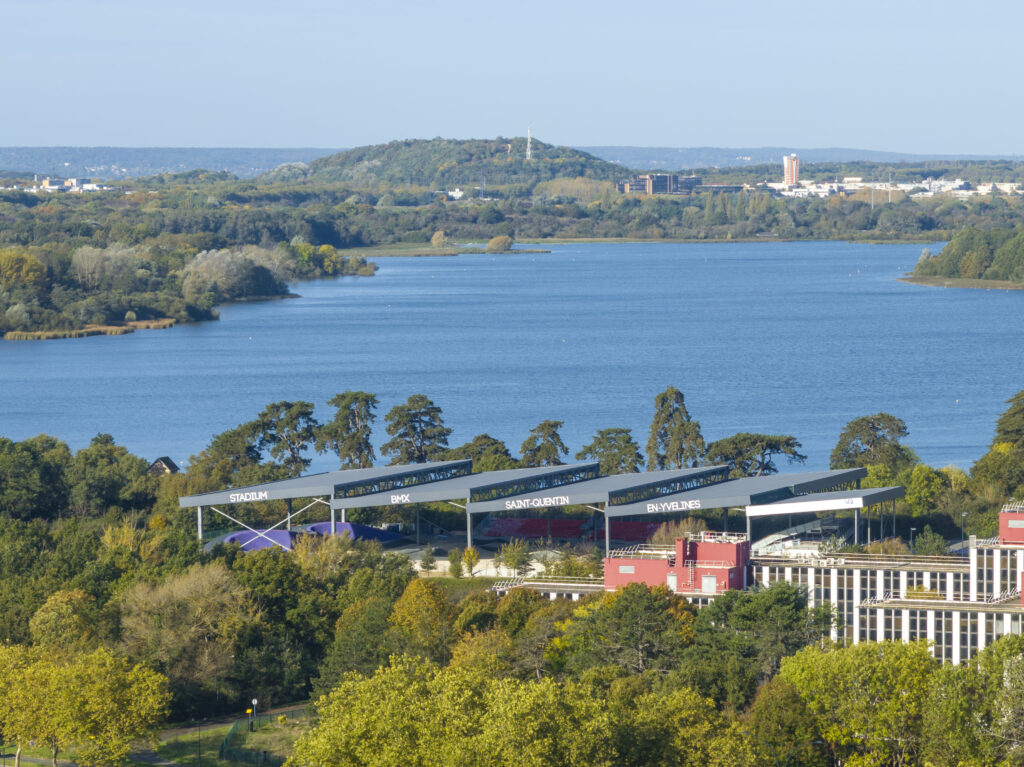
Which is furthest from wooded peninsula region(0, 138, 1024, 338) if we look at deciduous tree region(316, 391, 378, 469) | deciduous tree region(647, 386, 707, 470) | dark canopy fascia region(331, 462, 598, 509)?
dark canopy fascia region(331, 462, 598, 509)

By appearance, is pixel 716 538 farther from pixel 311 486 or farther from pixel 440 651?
pixel 311 486

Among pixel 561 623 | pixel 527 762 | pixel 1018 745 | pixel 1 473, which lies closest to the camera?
pixel 527 762

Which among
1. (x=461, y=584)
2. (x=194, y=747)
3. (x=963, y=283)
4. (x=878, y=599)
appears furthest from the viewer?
(x=963, y=283)

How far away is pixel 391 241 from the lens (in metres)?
148

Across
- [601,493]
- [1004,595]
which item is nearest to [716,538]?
[601,493]

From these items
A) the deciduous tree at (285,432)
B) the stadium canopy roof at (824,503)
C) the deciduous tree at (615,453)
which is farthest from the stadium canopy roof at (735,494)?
the deciduous tree at (285,432)

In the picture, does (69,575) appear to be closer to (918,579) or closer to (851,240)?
(918,579)

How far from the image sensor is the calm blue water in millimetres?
48500

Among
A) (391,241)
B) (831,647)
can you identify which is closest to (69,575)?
(831,647)

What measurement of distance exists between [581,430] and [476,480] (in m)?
16.9

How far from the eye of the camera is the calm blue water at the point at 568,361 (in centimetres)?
4850

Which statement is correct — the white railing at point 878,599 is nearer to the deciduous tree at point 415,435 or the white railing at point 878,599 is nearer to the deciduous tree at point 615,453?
the deciduous tree at point 615,453

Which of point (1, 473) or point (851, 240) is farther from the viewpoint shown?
point (851, 240)

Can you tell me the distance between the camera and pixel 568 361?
6306cm
